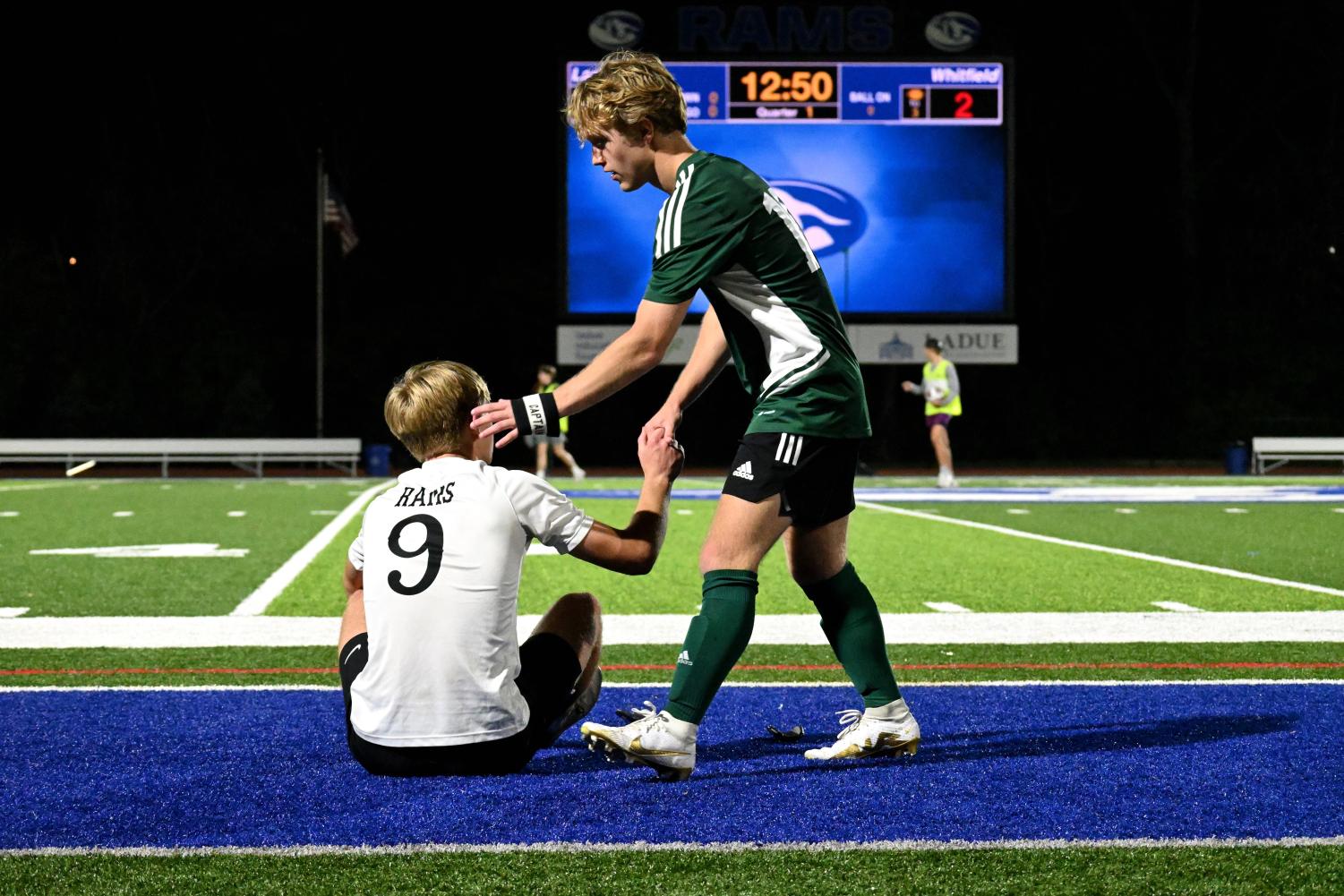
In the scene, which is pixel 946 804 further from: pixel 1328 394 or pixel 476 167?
pixel 476 167

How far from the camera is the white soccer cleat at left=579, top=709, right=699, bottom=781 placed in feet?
13.6

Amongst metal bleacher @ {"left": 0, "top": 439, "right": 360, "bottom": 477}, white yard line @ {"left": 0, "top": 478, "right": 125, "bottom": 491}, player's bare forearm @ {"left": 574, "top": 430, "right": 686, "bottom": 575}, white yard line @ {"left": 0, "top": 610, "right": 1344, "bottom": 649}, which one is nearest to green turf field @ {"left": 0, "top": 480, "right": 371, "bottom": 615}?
white yard line @ {"left": 0, "top": 478, "right": 125, "bottom": 491}

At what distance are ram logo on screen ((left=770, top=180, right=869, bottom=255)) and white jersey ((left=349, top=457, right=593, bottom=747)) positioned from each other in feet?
87.7

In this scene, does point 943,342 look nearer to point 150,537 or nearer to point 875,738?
point 150,537

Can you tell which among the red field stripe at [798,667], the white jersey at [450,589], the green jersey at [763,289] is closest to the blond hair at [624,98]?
the green jersey at [763,289]

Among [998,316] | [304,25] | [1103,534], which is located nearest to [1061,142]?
[998,316]

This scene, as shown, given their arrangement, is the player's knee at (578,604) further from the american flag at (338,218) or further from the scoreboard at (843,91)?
the american flag at (338,218)

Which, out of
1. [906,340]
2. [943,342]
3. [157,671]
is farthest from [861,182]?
[157,671]

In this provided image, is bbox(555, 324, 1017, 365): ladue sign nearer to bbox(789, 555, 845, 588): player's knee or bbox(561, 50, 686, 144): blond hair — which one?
bbox(789, 555, 845, 588): player's knee

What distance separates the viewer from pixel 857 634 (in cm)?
457

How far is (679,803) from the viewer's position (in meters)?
3.96

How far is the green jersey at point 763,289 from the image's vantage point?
413 cm

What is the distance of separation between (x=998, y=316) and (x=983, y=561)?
19722mm

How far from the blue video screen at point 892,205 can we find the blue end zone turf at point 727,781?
983 inches
